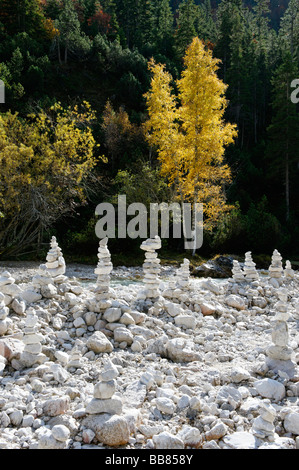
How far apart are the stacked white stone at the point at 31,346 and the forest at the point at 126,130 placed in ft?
31.9

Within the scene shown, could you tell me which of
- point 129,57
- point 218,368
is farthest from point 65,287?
point 129,57

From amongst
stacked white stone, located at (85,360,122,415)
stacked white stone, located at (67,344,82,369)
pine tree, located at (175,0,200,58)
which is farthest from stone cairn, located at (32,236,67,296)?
pine tree, located at (175,0,200,58)

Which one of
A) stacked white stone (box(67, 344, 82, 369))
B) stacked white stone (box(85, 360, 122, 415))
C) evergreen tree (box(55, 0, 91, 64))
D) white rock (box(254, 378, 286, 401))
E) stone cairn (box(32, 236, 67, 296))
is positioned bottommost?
white rock (box(254, 378, 286, 401))

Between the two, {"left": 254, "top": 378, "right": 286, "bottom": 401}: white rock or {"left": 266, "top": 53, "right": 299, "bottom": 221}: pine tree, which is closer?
{"left": 254, "top": 378, "right": 286, "bottom": 401}: white rock

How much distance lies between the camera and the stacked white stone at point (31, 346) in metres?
4.91

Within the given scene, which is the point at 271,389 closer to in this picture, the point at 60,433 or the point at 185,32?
the point at 60,433

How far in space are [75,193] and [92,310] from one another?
1005 centimetres

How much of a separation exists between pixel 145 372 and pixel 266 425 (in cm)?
162

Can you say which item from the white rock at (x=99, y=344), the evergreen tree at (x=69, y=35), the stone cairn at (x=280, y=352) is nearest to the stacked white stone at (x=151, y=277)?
the white rock at (x=99, y=344)

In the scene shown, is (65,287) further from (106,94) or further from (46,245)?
(106,94)

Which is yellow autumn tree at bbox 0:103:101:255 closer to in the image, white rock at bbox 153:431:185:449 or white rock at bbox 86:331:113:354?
white rock at bbox 86:331:113:354

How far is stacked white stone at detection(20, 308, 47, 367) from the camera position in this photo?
491 cm

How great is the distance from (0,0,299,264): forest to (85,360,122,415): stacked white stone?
1132cm

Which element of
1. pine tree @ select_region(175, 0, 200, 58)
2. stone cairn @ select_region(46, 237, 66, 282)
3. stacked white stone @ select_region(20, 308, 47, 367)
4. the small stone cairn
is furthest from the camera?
pine tree @ select_region(175, 0, 200, 58)
